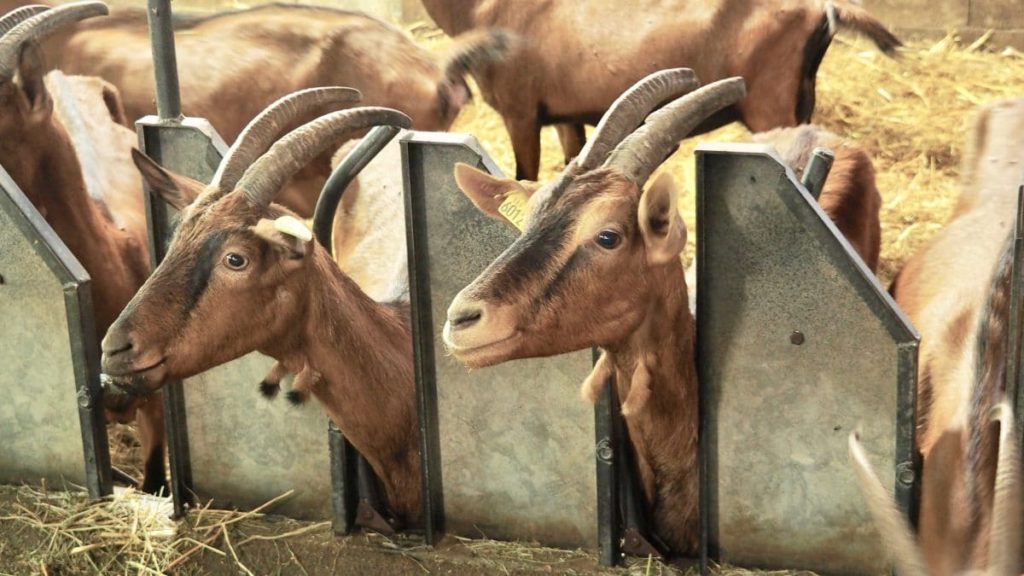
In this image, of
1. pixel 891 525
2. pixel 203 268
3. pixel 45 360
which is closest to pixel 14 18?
pixel 45 360

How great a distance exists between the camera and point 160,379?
386 cm

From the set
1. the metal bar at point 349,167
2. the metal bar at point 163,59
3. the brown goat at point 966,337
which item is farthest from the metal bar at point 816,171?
the metal bar at point 163,59

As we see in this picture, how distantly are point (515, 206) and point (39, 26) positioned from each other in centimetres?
225

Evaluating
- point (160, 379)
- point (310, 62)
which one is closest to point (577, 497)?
point (160, 379)

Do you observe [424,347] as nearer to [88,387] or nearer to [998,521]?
[88,387]

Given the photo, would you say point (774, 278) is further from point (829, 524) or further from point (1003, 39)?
point (1003, 39)

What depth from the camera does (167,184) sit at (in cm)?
416

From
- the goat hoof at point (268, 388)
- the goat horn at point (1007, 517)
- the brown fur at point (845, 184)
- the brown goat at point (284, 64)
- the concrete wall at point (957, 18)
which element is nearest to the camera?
the goat horn at point (1007, 517)

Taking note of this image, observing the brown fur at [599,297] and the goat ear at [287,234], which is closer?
the brown fur at [599,297]

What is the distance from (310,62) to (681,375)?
Answer: 4333 millimetres

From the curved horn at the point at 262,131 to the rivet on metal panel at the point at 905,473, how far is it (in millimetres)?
1942

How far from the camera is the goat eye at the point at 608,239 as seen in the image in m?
3.59

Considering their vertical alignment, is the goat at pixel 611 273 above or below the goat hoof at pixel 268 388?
above

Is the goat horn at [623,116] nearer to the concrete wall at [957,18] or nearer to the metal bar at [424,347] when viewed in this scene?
the metal bar at [424,347]
